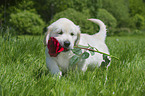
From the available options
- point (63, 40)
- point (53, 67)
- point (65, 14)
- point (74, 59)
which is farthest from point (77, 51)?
point (65, 14)

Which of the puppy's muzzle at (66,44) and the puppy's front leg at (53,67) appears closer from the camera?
the puppy's muzzle at (66,44)

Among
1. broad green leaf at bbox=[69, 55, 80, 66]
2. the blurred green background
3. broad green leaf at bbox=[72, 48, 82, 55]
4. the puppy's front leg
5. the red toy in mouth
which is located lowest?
the puppy's front leg

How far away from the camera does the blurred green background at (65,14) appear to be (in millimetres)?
8347

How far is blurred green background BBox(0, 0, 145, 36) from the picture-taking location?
8347 millimetres

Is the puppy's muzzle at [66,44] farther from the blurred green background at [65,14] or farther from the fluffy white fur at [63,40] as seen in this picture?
the blurred green background at [65,14]

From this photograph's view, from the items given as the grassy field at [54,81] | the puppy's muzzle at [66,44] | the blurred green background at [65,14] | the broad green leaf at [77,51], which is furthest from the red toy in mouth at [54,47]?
the blurred green background at [65,14]

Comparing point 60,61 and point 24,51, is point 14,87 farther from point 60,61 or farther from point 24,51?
point 24,51

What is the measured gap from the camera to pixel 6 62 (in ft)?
9.93

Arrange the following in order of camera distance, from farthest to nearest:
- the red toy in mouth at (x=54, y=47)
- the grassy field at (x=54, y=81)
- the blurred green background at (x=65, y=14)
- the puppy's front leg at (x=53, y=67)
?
the blurred green background at (x=65, y=14), the puppy's front leg at (x=53, y=67), the red toy in mouth at (x=54, y=47), the grassy field at (x=54, y=81)

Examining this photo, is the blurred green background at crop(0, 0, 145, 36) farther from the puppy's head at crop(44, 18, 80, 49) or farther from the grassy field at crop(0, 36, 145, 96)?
the puppy's head at crop(44, 18, 80, 49)

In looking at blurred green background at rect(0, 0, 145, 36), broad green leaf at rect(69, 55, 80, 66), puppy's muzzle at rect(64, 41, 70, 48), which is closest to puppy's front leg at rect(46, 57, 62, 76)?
broad green leaf at rect(69, 55, 80, 66)

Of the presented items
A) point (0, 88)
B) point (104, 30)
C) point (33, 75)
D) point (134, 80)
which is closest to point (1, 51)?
point (33, 75)

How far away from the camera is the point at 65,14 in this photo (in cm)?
1395

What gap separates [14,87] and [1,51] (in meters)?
1.51
